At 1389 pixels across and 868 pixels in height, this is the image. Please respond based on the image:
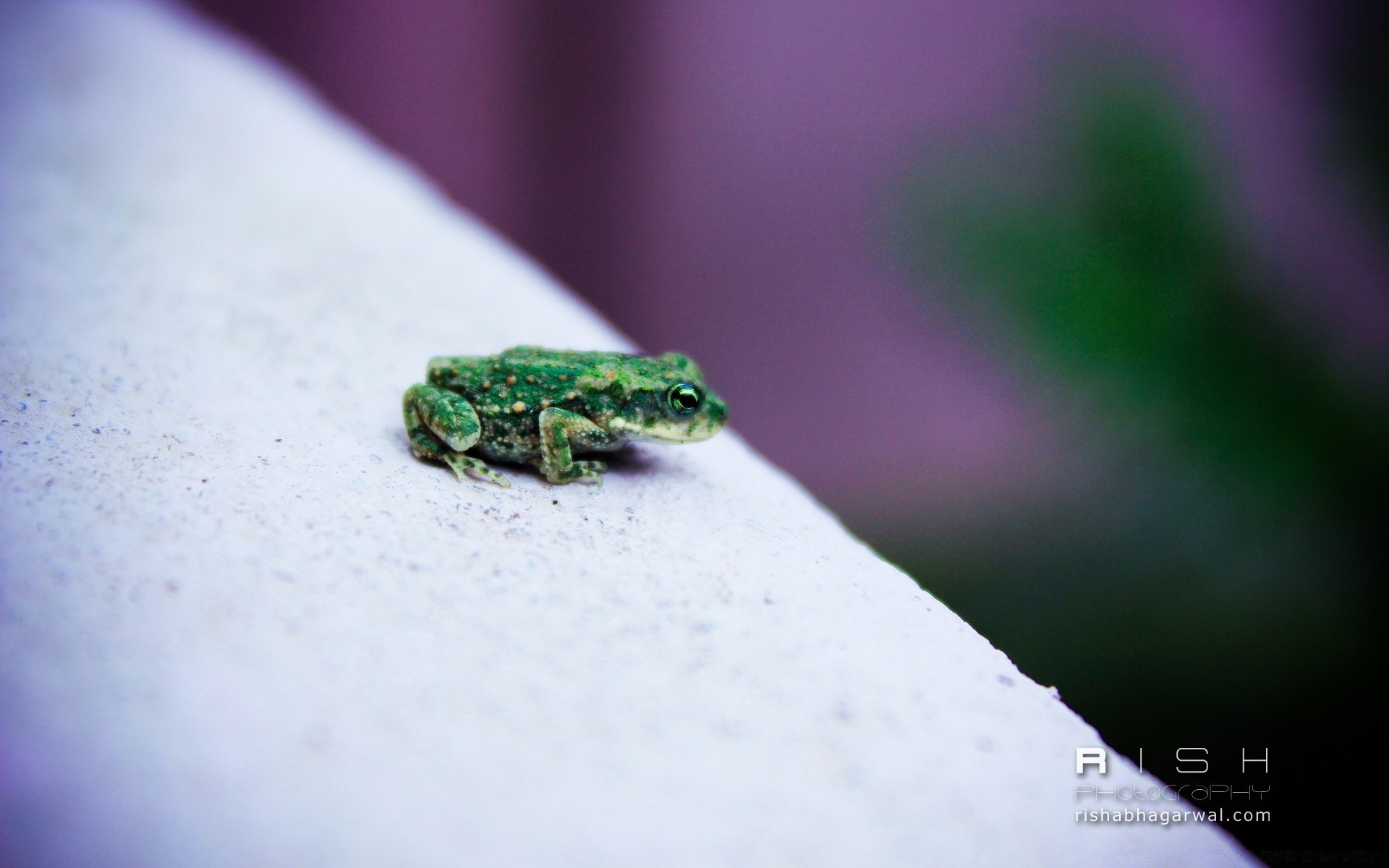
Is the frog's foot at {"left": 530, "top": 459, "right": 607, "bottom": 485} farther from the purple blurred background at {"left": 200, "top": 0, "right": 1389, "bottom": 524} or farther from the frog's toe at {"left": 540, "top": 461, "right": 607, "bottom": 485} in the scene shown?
the purple blurred background at {"left": 200, "top": 0, "right": 1389, "bottom": 524}

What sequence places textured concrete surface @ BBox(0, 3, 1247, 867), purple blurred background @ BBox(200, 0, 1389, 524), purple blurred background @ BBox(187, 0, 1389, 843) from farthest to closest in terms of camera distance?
purple blurred background @ BBox(200, 0, 1389, 524)
purple blurred background @ BBox(187, 0, 1389, 843)
textured concrete surface @ BBox(0, 3, 1247, 867)

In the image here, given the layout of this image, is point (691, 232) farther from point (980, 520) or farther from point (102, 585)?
point (102, 585)

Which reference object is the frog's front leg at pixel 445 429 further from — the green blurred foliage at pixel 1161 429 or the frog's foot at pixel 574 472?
the green blurred foliage at pixel 1161 429

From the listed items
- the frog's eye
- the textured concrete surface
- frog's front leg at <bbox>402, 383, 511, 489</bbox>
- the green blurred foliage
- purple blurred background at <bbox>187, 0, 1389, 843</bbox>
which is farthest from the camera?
purple blurred background at <bbox>187, 0, 1389, 843</bbox>

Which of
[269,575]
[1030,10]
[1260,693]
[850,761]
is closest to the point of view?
[850,761]

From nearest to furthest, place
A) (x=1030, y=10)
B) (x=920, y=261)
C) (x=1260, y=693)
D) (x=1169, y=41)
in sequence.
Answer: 1. (x=1260, y=693)
2. (x=920, y=261)
3. (x=1169, y=41)
4. (x=1030, y=10)

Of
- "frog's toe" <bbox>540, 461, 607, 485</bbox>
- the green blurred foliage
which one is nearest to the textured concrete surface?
"frog's toe" <bbox>540, 461, 607, 485</bbox>

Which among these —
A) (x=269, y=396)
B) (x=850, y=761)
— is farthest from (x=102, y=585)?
(x=850, y=761)

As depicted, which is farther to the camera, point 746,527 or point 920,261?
point 920,261
